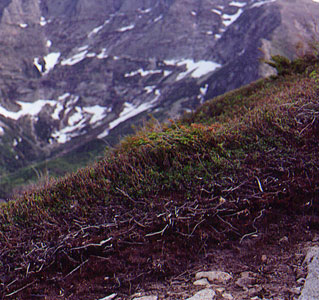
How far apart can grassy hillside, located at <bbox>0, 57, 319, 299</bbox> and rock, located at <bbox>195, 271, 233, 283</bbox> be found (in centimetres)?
25

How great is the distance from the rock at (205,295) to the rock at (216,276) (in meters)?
0.18

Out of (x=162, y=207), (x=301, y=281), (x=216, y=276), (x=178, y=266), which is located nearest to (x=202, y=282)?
(x=216, y=276)

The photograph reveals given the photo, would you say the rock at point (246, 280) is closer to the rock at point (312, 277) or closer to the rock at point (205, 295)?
the rock at point (205, 295)

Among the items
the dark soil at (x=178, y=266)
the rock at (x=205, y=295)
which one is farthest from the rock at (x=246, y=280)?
the rock at (x=205, y=295)

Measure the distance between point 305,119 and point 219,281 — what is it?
2.88 meters

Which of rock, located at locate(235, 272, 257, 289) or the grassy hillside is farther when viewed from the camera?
the grassy hillside

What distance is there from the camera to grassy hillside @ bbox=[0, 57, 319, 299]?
342 centimetres

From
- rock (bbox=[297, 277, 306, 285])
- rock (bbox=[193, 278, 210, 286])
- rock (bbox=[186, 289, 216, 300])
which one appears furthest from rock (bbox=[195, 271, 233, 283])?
rock (bbox=[297, 277, 306, 285])

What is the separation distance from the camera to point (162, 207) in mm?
3867

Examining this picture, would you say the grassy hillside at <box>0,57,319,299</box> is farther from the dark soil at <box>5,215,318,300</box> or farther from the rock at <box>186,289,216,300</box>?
the rock at <box>186,289,216,300</box>

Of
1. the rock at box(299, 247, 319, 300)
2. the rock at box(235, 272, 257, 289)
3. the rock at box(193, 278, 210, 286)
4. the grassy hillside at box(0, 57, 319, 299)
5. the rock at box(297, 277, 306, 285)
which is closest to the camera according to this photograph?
the rock at box(299, 247, 319, 300)

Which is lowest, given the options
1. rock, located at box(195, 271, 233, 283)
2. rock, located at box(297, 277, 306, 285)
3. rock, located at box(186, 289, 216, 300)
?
rock, located at box(297, 277, 306, 285)

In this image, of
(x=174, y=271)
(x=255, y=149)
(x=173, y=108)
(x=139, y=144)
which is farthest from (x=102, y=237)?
(x=173, y=108)

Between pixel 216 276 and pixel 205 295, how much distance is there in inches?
11.7
